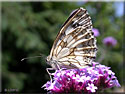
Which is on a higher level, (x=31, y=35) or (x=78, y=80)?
(x=31, y=35)

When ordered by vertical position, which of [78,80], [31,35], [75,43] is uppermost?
[31,35]

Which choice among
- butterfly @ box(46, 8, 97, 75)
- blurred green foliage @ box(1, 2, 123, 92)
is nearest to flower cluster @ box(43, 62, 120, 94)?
butterfly @ box(46, 8, 97, 75)

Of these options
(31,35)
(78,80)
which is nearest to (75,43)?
(78,80)

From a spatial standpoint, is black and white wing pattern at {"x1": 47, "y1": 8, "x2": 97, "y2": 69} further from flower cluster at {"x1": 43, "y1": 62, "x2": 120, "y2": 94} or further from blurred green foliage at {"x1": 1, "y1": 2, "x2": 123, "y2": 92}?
blurred green foliage at {"x1": 1, "y1": 2, "x2": 123, "y2": 92}

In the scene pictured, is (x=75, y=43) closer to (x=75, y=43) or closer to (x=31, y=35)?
(x=75, y=43)

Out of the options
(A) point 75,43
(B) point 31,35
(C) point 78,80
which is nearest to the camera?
(C) point 78,80

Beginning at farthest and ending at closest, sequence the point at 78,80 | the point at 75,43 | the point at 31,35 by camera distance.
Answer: the point at 31,35 → the point at 75,43 → the point at 78,80

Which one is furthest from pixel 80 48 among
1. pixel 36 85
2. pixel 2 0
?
pixel 36 85

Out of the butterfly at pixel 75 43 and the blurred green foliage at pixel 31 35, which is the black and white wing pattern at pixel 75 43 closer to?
the butterfly at pixel 75 43
